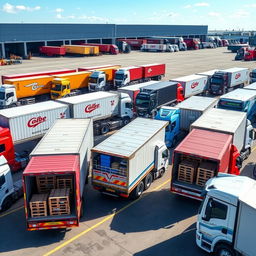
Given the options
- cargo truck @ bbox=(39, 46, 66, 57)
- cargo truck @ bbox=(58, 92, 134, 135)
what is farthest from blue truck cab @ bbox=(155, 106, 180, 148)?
cargo truck @ bbox=(39, 46, 66, 57)

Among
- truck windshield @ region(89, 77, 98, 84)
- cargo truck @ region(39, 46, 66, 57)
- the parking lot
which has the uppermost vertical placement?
cargo truck @ region(39, 46, 66, 57)

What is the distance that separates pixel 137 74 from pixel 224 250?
37588mm

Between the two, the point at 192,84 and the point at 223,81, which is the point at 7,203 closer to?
the point at 192,84

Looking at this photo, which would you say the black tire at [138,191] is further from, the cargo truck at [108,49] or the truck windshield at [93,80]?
the cargo truck at [108,49]

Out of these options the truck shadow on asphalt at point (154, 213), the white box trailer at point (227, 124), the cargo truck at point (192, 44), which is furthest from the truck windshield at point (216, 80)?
the cargo truck at point (192, 44)

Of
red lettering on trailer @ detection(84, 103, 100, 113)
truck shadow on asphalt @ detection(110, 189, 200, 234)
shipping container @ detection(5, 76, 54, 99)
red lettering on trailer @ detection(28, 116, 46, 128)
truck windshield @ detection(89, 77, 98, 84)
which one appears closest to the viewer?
truck shadow on asphalt @ detection(110, 189, 200, 234)

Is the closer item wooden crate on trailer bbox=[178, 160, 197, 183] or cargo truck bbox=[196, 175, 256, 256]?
cargo truck bbox=[196, 175, 256, 256]

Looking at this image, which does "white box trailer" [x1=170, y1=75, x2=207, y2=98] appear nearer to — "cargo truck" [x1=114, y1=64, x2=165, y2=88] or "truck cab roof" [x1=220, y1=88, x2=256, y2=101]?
"truck cab roof" [x1=220, y1=88, x2=256, y2=101]

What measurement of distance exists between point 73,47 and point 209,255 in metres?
85.4

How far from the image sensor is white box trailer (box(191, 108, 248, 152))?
59.7ft

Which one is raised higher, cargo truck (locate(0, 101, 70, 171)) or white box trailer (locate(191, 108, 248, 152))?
white box trailer (locate(191, 108, 248, 152))

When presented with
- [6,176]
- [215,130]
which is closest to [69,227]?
[6,176]

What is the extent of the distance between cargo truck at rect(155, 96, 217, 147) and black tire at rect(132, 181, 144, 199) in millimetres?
7728

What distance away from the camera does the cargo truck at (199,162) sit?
50.7 feet
